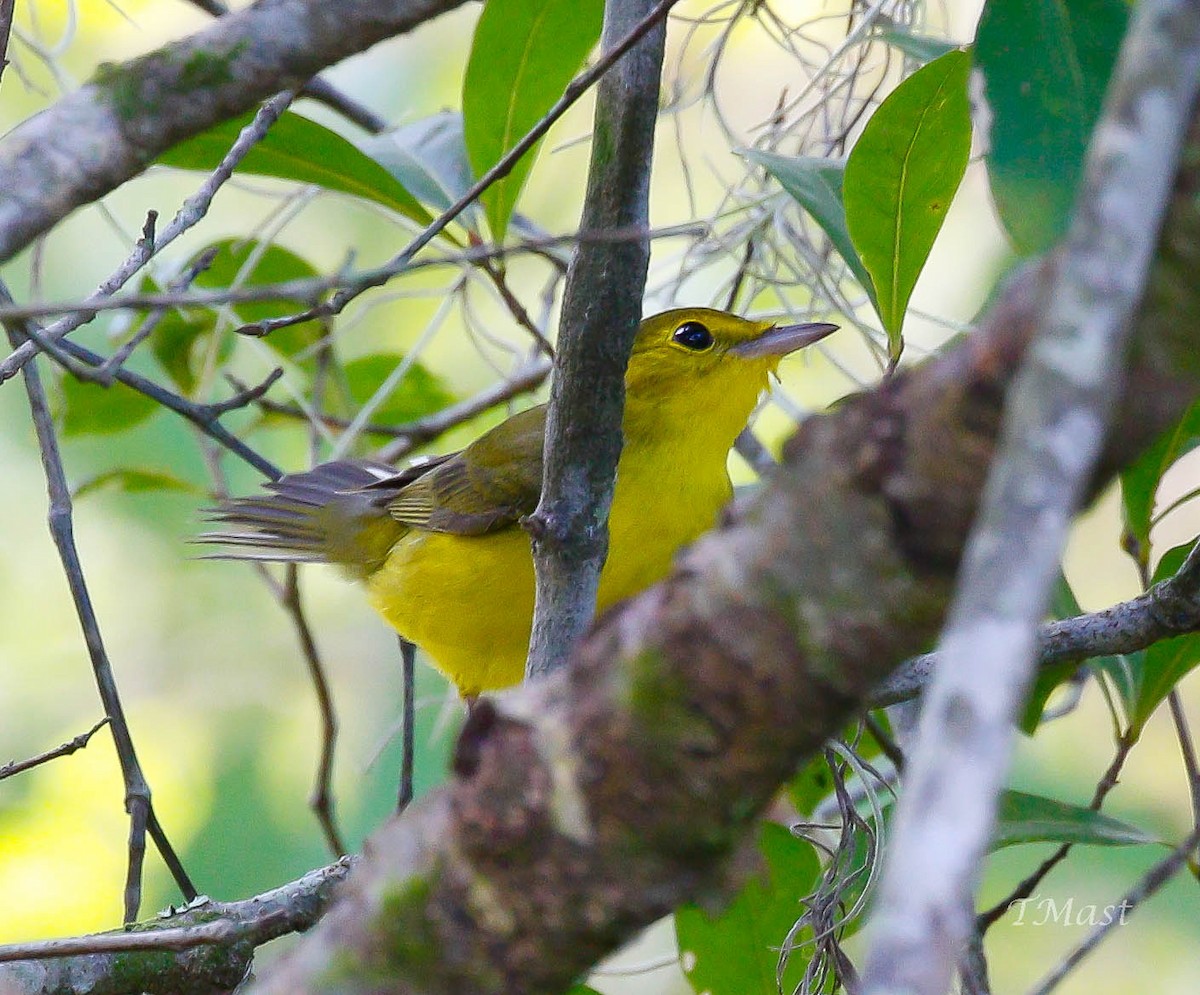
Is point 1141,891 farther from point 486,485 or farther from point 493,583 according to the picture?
point 486,485

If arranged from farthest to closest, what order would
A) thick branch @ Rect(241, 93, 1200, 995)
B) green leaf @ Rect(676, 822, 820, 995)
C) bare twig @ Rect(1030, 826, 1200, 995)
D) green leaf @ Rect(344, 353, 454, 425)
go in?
green leaf @ Rect(344, 353, 454, 425)
green leaf @ Rect(676, 822, 820, 995)
bare twig @ Rect(1030, 826, 1200, 995)
thick branch @ Rect(241, 93, 1200, 995)

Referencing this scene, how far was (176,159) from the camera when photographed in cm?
305

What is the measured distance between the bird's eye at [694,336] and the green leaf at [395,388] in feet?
3.99

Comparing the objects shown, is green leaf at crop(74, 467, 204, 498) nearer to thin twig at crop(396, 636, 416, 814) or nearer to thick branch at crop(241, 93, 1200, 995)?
thin twig at crop(396, 636, 416, 814)

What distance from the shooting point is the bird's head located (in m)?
3.81

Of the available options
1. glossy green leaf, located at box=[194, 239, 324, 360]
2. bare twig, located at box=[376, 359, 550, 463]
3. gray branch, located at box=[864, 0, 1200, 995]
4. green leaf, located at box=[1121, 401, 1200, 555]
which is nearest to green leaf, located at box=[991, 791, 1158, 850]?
green leaf, located at box=[1121, 401, 1200, 555]

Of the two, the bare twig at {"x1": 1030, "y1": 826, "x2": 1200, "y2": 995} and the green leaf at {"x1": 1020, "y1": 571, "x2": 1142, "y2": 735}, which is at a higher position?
the green leaf at {"x1": 1020, "y1": 571, "x2": 1142, "y2": 735}

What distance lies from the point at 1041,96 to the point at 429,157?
2.17m

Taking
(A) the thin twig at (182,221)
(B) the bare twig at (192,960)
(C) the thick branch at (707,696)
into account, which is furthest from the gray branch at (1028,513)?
(A) the thin twig at (182,221)

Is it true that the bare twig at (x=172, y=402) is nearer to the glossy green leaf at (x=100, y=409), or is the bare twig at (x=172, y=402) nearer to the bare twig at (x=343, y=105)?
the glossy green leaf at (x=100, y=409)

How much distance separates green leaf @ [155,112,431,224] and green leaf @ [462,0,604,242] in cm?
22

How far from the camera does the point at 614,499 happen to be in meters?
3.48

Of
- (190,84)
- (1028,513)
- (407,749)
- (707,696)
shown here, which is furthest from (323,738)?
(1028,513)

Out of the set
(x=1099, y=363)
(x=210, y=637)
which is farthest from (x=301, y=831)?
(x=1099, y=363)
